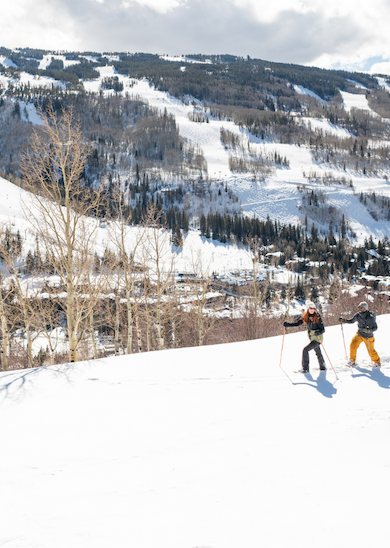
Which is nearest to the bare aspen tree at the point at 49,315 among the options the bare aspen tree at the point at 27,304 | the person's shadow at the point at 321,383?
the bare aspen tree at the point at 27,304

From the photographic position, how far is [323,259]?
430ft

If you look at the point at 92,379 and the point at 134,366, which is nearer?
the point at 92,379

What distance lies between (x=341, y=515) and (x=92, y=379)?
268 inches

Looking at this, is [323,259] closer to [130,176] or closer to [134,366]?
[130,176]

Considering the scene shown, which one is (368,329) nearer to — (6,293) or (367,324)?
(367,324)

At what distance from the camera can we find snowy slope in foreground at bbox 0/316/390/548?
4156 mm

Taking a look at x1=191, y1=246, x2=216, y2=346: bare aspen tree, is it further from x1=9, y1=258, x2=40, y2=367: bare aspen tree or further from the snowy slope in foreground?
the snowy slope in foreground

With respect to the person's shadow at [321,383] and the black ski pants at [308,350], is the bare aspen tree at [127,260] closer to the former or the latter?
the black ski pants at [308,350]

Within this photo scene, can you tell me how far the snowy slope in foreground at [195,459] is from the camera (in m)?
4.16

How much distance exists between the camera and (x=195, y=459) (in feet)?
18.2

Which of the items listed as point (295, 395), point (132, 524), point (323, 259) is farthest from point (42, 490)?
point (323, 259)

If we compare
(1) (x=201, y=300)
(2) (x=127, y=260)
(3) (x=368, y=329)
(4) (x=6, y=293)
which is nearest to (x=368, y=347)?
(3) (x=368, y=329)

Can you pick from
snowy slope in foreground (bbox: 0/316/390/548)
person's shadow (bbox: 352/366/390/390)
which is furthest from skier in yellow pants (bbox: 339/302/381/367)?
snowy slope in foreground (bbox: 0/316/390/548)

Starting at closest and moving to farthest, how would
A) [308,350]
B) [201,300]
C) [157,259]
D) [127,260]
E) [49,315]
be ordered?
[308,350] < [127,260] < [49,315] < [157,259] < [201,300]
